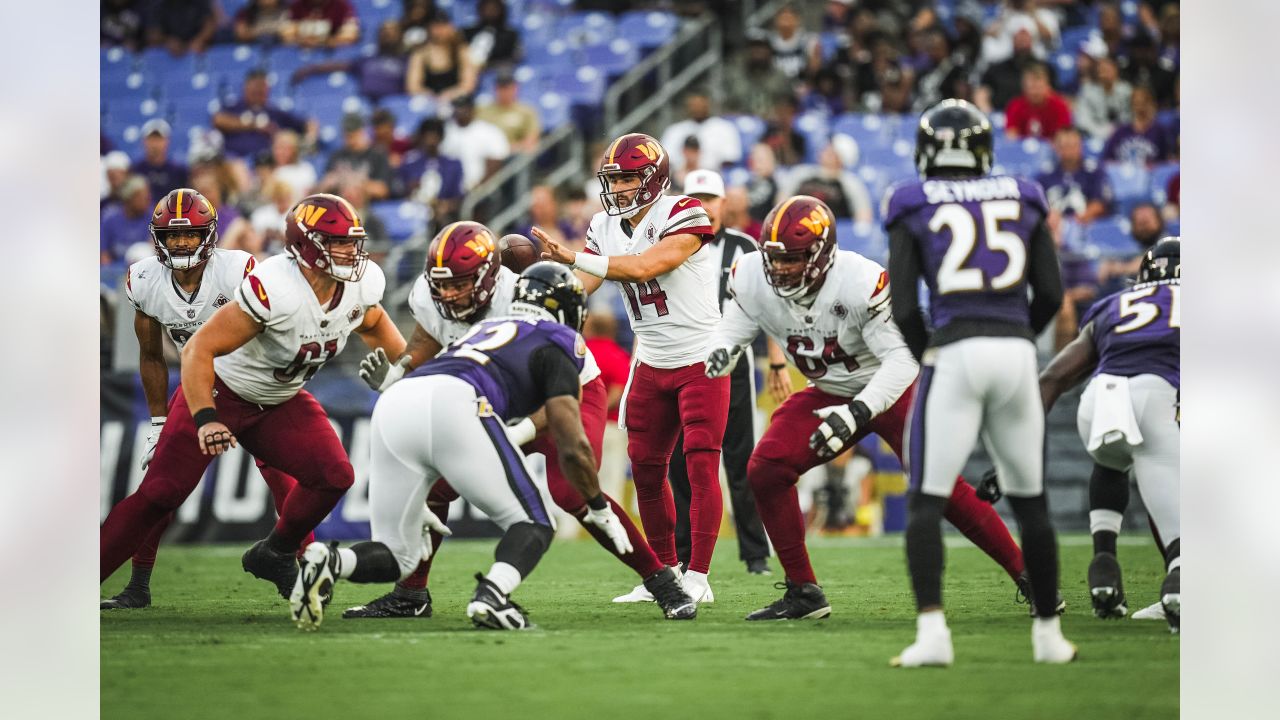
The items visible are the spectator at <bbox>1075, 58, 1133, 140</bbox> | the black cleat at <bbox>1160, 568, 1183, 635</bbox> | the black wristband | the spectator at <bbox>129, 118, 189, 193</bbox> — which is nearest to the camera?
the black cleat at <bbox>1160, 568, 1183, 635</bbox>

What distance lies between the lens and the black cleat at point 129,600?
6.02 m

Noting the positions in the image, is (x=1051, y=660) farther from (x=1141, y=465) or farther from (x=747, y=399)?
(x=747, y=399)

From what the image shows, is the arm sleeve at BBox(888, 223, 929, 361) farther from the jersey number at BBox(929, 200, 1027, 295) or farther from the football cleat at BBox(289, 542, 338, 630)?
the football cleat at BBox(289, 542, 338, 630)

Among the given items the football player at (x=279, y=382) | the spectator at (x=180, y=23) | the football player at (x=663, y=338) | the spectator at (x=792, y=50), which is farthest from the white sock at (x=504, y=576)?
the spectator at (x=180, y=23)

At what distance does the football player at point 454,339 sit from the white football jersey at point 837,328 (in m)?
0.66

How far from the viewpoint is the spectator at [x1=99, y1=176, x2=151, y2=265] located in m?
11.7

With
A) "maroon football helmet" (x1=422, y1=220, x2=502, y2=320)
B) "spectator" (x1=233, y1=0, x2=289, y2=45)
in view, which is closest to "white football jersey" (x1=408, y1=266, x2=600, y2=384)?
"maroon football helmet" (x1=422, y1=220, x2=502, y2=320)

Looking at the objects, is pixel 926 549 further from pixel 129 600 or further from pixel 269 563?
pixel 129 600

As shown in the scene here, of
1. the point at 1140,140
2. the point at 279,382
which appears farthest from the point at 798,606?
the point at 1140,140

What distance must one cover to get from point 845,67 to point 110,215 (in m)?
6.76

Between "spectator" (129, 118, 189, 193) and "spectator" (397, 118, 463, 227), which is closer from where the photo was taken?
"spectator" (397, 118, 463, 227)

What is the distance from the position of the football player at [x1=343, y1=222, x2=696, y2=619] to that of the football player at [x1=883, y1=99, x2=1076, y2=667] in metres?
1.38

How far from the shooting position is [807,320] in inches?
217

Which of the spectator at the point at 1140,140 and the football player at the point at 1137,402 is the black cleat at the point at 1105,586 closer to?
the football player at the point at 1137,402
